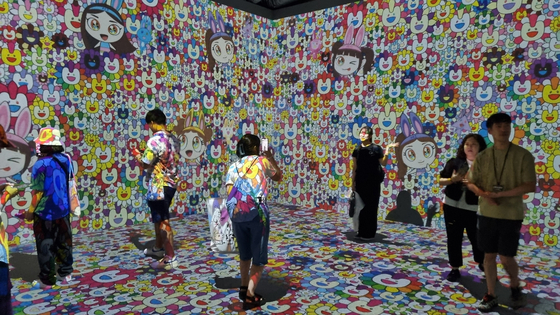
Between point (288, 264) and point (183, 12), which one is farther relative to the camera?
point (183, 12)

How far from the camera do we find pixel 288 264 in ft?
13.4

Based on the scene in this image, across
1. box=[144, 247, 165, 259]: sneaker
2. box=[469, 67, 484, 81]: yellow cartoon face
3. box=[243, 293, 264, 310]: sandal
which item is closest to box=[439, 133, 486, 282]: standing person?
box=[243, 293, 264, 310]: sandal

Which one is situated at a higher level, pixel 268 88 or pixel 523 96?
pixel 268 88

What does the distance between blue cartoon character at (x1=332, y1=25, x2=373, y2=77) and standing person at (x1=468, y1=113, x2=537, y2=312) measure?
12.6 ft

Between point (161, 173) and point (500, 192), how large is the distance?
3.16 m

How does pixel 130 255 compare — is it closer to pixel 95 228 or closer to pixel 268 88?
pixel 95 228

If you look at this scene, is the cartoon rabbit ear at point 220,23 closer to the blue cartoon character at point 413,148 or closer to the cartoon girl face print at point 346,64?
the cartoon girl face print at point 346,64

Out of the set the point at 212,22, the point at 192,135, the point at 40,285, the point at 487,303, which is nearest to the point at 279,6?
the point at 212,22

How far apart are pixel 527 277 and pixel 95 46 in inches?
242

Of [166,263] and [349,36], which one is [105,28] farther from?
[349,36]

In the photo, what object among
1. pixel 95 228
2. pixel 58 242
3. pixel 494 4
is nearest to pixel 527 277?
pixel 494 4

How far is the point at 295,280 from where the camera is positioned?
11.9ft

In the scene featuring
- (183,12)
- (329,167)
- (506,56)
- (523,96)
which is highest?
(183,12)

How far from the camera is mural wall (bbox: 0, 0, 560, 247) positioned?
4.81m
